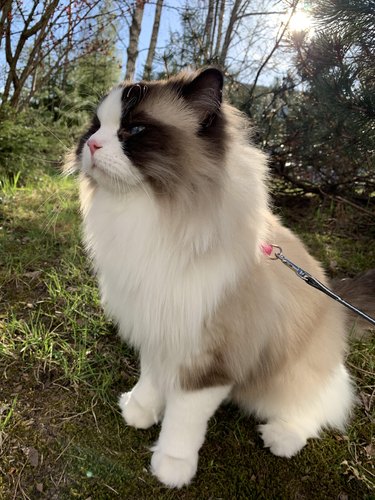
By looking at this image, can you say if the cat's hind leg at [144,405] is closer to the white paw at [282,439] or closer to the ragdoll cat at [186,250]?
the ragdoll cat at [186,250]

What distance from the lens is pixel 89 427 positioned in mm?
1772

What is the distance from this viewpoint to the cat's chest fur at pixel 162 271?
138 cm

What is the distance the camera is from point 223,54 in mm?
4680

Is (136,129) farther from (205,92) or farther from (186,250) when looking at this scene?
(186,250)

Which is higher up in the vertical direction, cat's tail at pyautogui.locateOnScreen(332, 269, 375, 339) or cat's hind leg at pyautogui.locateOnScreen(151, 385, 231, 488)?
cat's tail at pyautogui.locateOnScreen(332, 269, 375, 339)

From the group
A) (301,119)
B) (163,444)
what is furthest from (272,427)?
(301,119)

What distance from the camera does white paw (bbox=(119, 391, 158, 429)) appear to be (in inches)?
70.1

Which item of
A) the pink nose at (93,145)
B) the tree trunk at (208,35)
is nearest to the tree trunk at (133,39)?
the tree trunk at (208,35)

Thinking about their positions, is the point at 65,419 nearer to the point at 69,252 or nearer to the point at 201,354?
the point at 201,354

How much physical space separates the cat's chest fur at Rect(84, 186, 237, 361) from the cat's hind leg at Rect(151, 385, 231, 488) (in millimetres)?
178

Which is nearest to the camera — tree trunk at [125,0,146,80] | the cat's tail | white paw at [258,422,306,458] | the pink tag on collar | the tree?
the pink tag on collar

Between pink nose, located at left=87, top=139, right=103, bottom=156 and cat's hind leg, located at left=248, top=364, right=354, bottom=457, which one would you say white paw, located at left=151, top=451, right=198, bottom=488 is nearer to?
cat's hind leg, located at left=248, top=364, right=354, bottom=457

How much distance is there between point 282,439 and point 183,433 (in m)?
0.53

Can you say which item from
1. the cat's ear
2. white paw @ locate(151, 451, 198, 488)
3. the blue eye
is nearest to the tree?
the cat's ear
